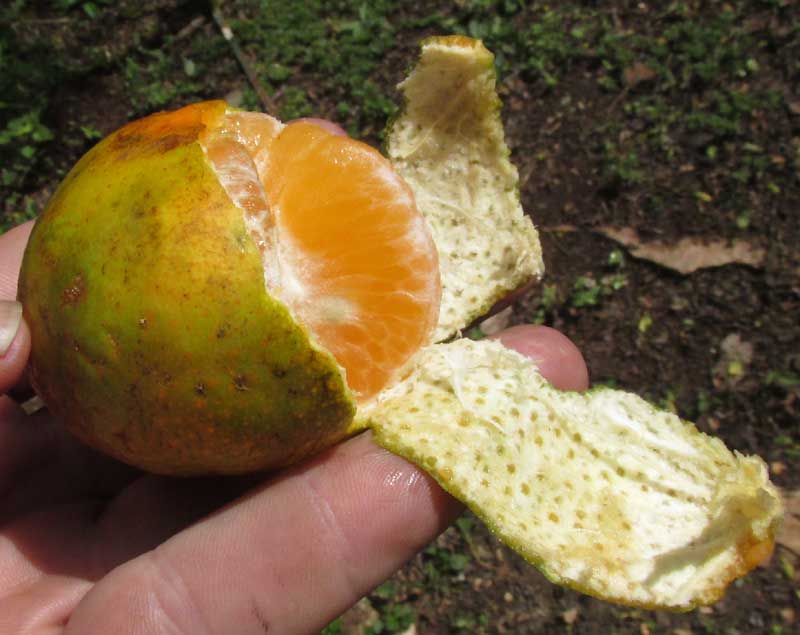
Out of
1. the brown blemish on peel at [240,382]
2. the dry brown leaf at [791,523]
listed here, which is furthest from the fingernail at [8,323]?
the dry brown leaf at [791,523]

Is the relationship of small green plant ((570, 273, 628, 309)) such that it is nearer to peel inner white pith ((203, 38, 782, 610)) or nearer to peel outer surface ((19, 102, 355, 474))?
peel inner white pith ((203, 38, 782, 610))

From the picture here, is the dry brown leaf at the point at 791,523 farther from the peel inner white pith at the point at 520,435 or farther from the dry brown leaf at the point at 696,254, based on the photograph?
the peel inner white pith at the point at 520,435

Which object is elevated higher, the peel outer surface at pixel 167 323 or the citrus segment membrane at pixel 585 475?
the peel outer surface at pixel 167 323

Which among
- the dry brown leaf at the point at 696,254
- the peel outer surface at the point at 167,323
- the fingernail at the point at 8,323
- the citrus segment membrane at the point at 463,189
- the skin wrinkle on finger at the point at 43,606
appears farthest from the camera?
the dry brown leaf at the point at 696,254

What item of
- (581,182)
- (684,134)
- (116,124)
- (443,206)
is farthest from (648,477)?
(116,124)

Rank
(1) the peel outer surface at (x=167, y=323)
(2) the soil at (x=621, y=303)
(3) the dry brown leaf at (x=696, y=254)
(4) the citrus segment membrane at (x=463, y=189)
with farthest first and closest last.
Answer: (3) the dry brown leaf at (x=696, y=254)
(2) the soil at (x=621, y=303)
(4) the citrus segment membrane at (x=463, y=189)
(1) the peel outer surface at (x=167, y=323)

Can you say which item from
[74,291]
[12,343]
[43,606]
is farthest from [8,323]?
[43,606]

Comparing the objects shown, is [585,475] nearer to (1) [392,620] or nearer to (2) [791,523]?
(1) [392,620]
